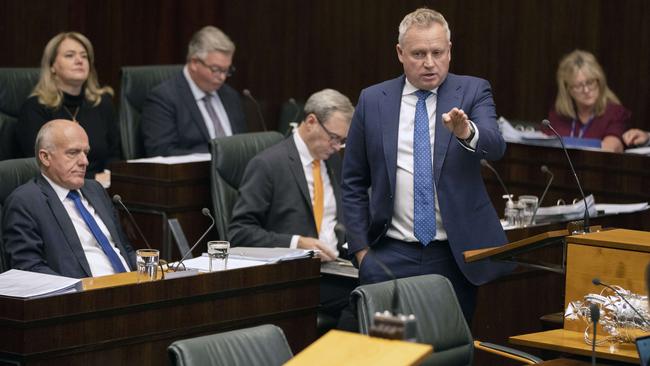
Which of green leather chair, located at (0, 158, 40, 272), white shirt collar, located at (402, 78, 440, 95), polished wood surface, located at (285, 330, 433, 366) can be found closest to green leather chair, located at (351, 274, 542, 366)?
white shirt collar, located at (402, 78, 440, 95)

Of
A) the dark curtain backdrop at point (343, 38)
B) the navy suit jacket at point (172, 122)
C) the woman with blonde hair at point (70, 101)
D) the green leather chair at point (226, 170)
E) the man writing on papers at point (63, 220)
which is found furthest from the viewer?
the dark curtain backdrop at point (343, 38)

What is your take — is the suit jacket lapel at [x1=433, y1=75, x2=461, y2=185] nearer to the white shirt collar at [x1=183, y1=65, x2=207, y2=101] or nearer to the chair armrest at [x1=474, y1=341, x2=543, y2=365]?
the chair armrest at [x1=474, y1=341, x2=543, y2=365]

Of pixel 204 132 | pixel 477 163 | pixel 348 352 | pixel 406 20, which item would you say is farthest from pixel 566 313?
pixel 204 132

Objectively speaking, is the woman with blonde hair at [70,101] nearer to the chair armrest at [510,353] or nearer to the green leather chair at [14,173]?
the green leather chair at [14,173]

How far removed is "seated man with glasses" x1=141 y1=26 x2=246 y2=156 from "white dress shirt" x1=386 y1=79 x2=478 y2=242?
2.81 m

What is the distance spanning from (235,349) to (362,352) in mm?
752

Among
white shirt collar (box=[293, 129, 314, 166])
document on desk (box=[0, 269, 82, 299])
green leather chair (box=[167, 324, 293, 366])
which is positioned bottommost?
green leather chair (box=[167, 324, 293, 366])

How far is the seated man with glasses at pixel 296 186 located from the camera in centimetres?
565

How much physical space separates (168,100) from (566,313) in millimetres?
3513

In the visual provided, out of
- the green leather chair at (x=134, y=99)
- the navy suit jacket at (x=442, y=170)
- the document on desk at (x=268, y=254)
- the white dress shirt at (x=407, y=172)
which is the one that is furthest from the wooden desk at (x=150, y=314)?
the green leather chair at (x=134, y=99)

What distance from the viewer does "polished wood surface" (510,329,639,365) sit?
12.5 feet

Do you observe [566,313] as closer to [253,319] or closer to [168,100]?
[253,319]

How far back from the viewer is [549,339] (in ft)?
13.1

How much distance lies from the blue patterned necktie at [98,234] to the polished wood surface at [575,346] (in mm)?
1719
